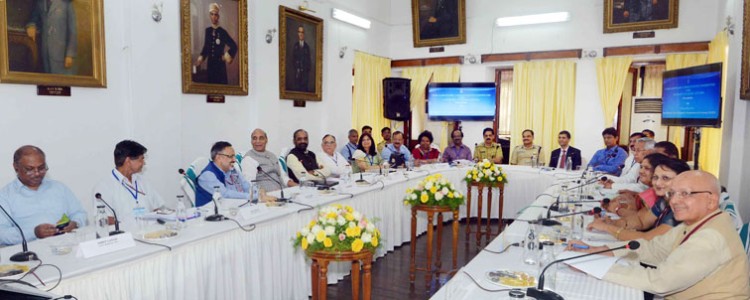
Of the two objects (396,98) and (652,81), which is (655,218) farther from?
(652,81)

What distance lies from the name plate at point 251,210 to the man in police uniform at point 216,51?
2679 millimetres

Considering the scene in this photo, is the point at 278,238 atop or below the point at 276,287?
atop

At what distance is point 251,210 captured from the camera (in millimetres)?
3369

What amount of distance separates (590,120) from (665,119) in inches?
76.4

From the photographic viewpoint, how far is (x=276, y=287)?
3402mm

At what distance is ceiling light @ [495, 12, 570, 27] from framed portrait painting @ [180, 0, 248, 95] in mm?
4841

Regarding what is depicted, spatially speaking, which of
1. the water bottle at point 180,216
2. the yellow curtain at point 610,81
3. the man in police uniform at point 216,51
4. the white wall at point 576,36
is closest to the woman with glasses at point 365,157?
the man in police uniform at point 216,51

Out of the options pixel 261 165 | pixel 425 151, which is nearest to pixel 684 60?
pixel 425 151

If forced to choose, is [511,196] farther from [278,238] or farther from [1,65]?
[1,65]

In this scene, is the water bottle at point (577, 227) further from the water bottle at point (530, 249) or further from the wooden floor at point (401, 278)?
the wooden floor at point (401, 278)

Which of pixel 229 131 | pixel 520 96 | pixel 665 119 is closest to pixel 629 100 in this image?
pixel 520 96

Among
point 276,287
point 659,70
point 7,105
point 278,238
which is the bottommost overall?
point 276,287

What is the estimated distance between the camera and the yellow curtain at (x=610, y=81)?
26.2 ft

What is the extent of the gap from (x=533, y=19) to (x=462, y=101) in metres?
1.92
